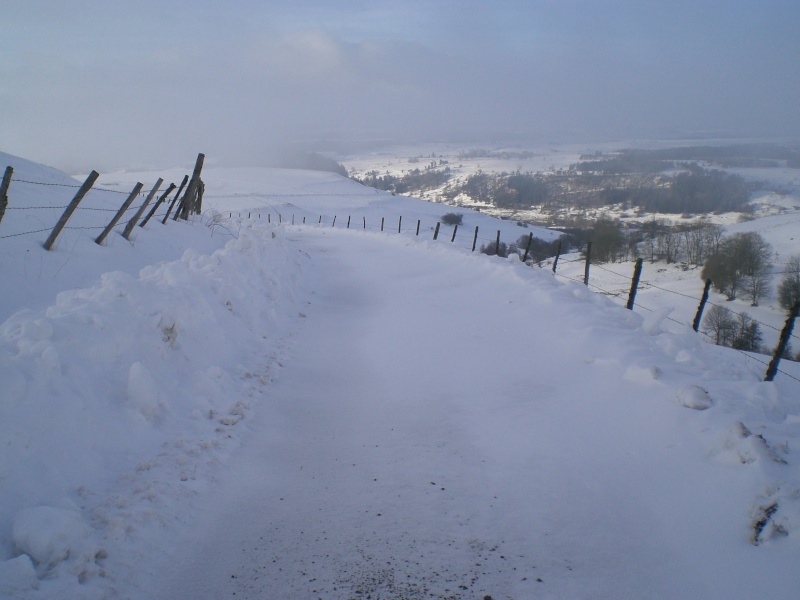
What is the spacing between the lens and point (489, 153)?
652 ft

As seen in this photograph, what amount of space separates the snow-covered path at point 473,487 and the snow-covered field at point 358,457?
20mm

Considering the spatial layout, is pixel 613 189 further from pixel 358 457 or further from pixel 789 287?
pixel 358 457

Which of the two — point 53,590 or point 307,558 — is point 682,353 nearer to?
point 307,558

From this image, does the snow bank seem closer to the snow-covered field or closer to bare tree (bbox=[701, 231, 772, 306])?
the snow-covered field

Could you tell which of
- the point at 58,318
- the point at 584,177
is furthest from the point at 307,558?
the point at 584,177

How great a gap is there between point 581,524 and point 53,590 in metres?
3.45

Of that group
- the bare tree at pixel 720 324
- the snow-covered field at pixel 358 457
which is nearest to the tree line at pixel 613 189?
the bare tree at pixel 720 324

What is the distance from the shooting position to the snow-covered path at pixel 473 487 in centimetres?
305

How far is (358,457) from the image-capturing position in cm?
443

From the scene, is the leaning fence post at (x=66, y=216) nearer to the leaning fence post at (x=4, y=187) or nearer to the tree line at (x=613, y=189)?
the leaning fence post at (x=4, y=187)

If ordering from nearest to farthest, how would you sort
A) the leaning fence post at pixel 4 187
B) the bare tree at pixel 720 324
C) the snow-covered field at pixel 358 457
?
1. the snow-covered field at pixel 358 457
2. the leaning fence post at pixel 4 187
3. the bare tree at pixel 720 324

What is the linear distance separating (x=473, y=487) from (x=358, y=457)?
112 cm

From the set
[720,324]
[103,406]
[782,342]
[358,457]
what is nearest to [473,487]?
[358,457]

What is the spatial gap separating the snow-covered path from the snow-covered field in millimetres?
20
